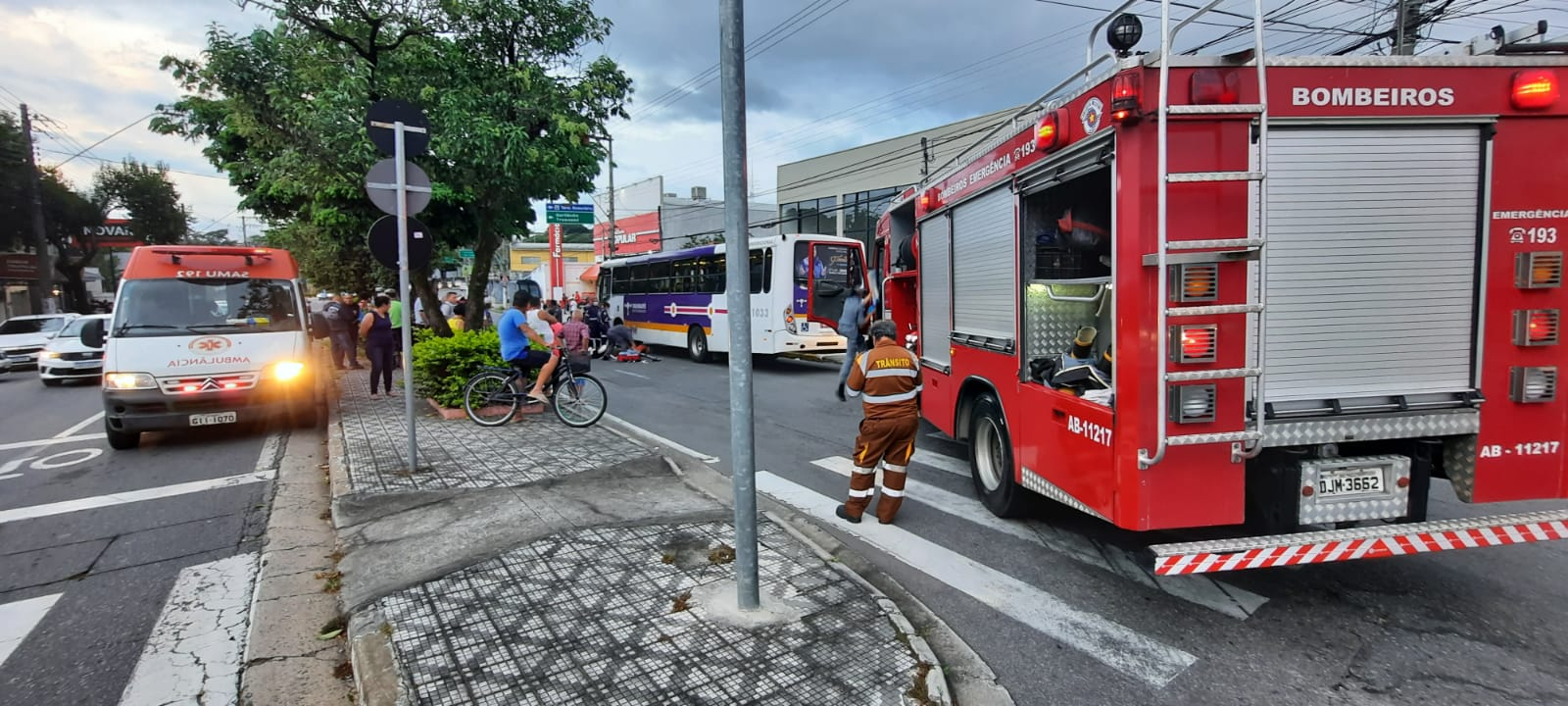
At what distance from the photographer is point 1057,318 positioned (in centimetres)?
486

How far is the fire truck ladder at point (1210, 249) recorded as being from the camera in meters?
3.06

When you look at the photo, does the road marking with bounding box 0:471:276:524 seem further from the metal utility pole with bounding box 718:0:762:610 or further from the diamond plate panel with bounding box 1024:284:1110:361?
the diamond plate panel with bounding box 1024:284:1110:361

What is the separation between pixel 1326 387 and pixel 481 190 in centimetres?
870

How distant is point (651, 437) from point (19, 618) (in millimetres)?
5330

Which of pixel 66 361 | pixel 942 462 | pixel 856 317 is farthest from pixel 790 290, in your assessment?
pixel 66 361

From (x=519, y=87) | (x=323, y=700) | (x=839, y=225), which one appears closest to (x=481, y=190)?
(x=519, y=87)

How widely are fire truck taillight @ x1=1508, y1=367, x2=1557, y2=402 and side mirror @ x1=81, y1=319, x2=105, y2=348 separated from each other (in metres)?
11.2

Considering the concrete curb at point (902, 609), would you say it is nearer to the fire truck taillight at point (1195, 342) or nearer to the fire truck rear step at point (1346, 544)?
the fire truck rear step at point (1346, 544)

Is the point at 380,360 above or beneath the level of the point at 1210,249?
beneath

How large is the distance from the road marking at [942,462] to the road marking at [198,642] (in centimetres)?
494

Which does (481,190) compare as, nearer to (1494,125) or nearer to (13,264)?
(1494,125)

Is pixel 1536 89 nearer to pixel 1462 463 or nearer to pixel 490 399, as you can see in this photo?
Result: pixel 1462 463

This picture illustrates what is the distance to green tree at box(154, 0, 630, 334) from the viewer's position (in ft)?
27.0

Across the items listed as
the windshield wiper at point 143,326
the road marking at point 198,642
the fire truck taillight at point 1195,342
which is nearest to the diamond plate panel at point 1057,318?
the fire truck taillight at point 1195,342
